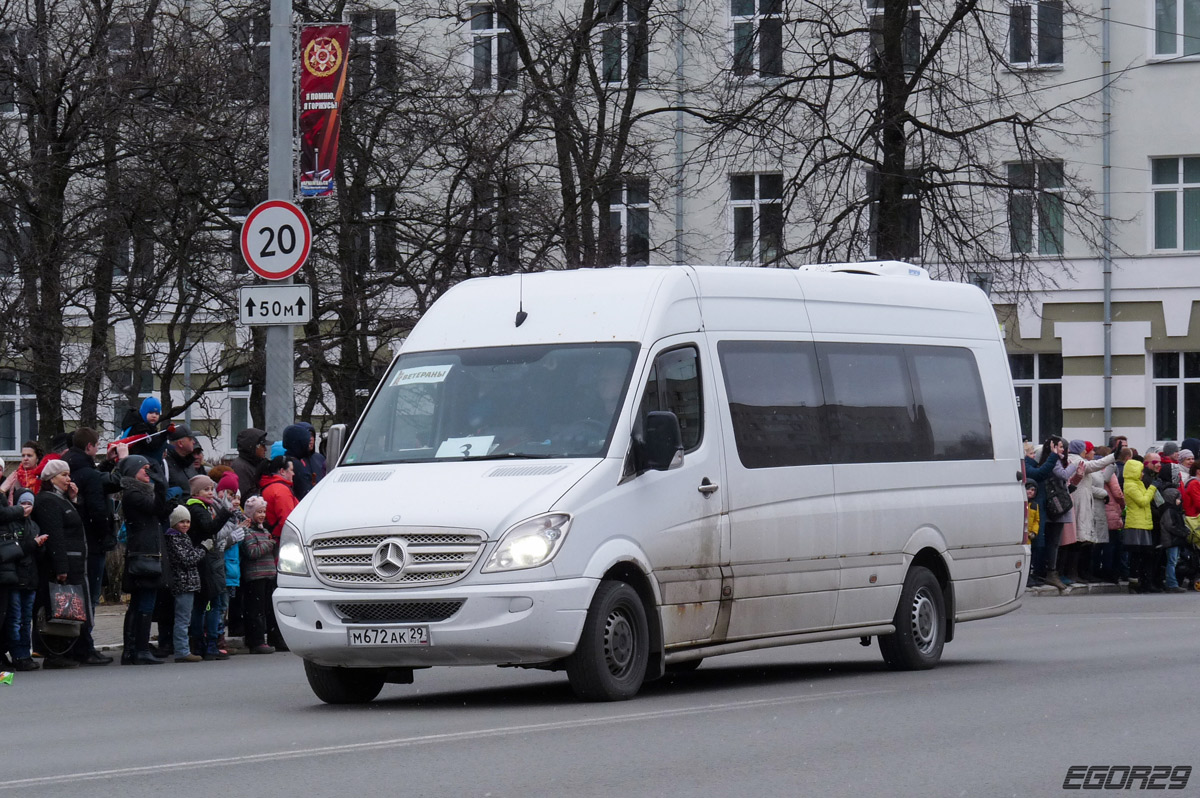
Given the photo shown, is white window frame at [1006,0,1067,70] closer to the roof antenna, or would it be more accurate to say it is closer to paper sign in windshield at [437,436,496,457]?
the roof antenna

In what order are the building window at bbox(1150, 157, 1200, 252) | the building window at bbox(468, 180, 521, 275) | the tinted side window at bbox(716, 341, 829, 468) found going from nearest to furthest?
the tinted side window at bbox(716, 341, 829, 468) < the building window at bbox(468, 180, 521, 275) < the building window at bbox(1150, 157, 1200, 252)

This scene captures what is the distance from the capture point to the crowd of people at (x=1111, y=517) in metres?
26.5

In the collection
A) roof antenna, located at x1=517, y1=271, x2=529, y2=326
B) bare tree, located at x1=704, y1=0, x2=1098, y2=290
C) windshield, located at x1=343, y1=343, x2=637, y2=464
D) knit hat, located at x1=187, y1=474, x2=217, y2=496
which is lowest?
knit hat, located at x1=187, y1=474, x2=217, y2=496

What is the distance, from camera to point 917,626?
1452cm

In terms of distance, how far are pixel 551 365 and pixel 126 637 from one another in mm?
5990

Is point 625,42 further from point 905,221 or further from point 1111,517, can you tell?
point 1111,517

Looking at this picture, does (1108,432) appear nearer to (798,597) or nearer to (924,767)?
(798,597)

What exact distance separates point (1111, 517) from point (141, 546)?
50.3 ft

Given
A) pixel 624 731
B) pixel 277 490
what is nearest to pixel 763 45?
pixel 277 490

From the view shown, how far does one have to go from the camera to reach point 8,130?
83.0ft

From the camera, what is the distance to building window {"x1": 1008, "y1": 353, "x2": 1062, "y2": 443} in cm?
3916

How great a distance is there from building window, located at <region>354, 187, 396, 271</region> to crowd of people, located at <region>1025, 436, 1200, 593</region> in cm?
870

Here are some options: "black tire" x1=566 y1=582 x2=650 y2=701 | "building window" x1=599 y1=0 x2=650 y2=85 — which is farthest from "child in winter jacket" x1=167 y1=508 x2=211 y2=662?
"building window" x1=599 y1=0 x2=650 y2=85

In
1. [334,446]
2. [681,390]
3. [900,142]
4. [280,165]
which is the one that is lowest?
[334,446]
